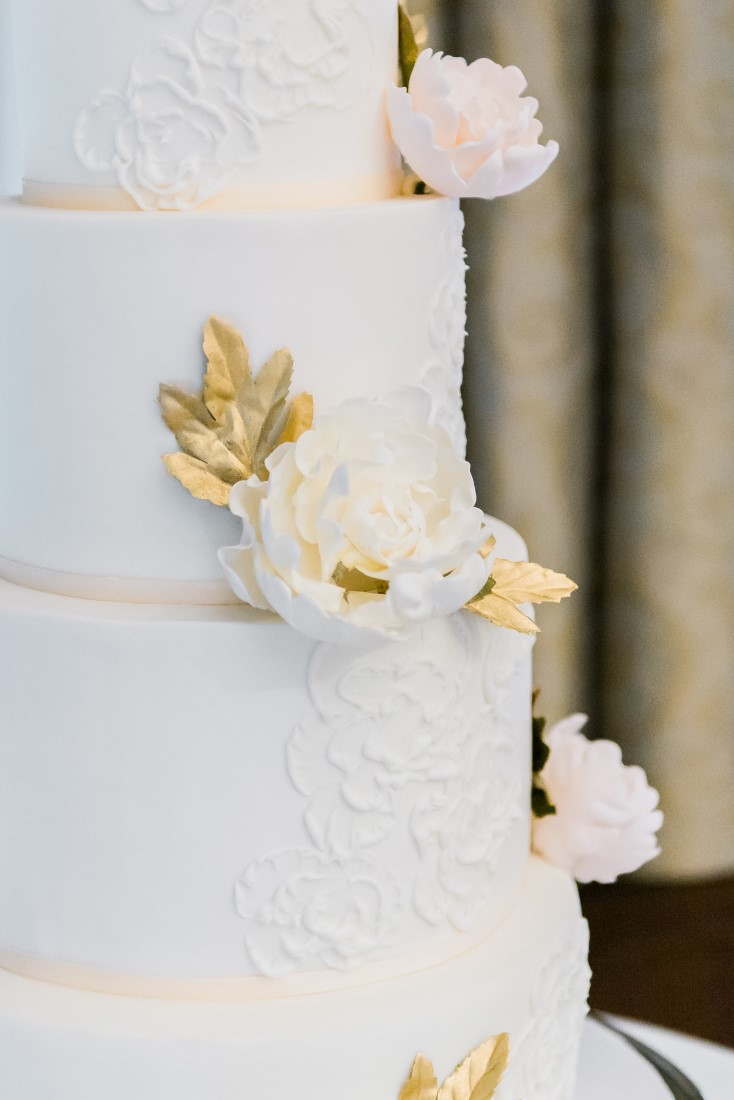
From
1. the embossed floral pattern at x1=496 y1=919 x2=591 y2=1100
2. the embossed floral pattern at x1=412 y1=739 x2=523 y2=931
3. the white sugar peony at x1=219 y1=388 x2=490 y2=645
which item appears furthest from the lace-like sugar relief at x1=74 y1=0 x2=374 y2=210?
the embossed floral pattern at x1=496 y1=919 x2=591 y2=1100

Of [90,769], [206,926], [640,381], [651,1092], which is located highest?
[640,381]

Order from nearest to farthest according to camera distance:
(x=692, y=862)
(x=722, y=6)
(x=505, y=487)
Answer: (x=722, y=6), (x=505, y=487), (x=692, y=862)

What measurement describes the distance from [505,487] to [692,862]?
2.40 feet

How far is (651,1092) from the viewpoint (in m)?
1.35

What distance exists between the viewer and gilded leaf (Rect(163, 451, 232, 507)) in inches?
38.2

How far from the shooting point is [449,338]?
112 centimetres

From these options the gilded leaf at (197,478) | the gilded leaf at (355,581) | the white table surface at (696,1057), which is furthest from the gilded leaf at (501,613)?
the white table surface at (696,1057)

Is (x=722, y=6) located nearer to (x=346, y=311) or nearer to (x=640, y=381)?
(x=640, y=381)

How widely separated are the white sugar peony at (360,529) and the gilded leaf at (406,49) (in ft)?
Result: 1.14

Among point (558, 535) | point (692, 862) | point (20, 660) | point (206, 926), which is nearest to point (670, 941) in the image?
point (692, 862)

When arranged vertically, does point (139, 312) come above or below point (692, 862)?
above

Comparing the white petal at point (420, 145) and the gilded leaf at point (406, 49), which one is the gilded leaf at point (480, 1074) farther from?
the gilded leaf at point (406, 49)

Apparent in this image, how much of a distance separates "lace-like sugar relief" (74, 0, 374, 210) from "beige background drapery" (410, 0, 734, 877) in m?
1.04

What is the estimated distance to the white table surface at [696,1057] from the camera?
140 cm
